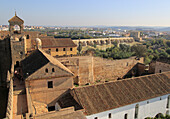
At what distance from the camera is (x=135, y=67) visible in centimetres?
3600

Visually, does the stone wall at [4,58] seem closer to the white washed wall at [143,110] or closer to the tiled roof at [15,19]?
the tiled roof at [15,19]

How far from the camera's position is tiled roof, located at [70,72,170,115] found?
15.8 metres

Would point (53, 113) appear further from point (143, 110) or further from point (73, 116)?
point (143, 110)

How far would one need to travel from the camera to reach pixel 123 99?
16.9 metres

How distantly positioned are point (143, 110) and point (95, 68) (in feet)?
49.4

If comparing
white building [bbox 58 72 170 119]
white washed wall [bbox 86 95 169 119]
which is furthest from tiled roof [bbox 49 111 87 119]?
white washed wall [bbox 86 95 169 119]

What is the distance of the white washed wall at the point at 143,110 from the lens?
15.7 meters

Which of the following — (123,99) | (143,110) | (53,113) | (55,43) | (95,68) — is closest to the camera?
(53,113)

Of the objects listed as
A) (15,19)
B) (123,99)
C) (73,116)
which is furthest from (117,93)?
(15,19)

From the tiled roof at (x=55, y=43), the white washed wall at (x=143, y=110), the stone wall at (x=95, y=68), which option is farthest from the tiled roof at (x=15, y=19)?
the white washed wall at (x=143, y=110)

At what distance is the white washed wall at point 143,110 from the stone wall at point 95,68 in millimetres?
12903

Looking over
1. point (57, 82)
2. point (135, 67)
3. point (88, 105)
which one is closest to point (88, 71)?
point (135, 67)

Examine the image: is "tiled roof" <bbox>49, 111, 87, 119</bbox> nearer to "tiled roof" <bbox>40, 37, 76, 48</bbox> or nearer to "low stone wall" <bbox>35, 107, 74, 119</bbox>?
"low stone wall" <bbox>35, 107, 74, 119</bbox>

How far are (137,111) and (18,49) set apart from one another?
16.8 metres
